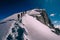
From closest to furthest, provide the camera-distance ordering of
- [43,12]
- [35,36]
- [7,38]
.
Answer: [7,38] → [35,36] → [43,12]

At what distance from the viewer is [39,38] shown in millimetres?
11586

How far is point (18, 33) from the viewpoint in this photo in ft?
37.2

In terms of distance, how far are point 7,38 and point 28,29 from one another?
169 cm

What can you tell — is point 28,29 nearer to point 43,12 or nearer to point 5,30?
point 5,30

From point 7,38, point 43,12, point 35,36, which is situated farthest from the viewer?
point 43,12

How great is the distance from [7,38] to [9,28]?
36.0 inches

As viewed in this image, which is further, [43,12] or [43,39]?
[43,12]

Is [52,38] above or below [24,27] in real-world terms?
below

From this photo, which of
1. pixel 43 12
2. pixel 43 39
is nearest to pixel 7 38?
pixel 43 39

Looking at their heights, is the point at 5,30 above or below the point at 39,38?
above

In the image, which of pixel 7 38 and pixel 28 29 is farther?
pixel 28 29

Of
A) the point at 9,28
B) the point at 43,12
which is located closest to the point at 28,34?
the point at 9,28

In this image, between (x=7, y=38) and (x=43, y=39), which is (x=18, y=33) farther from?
(x=43, y=39)

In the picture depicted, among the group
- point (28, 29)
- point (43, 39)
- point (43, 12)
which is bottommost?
point (43, 39)
